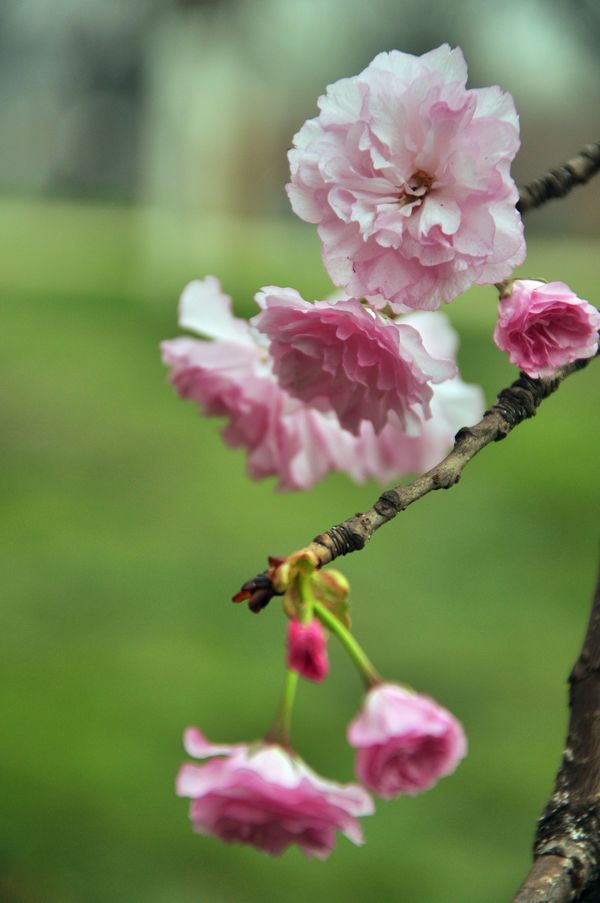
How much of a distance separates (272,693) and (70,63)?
1114cm

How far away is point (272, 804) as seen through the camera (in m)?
0.61

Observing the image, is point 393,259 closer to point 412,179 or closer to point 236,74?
point 412,179

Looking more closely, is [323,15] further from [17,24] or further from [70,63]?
[70,63]

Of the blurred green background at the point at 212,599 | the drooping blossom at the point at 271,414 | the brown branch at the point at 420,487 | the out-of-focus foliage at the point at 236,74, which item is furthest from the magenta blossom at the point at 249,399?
the out-of-focus foliage at the point at 236,74

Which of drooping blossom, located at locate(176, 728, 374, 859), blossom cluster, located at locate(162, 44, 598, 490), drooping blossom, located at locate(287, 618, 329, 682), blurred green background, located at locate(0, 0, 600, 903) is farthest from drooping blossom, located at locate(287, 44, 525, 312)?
blurred green background, located at locate(0, 0, 600, 903)

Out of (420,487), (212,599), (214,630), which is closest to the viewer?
(420,487)

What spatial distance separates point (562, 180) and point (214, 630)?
247 centimetres

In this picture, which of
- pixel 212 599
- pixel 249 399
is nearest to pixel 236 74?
pixel 212 599

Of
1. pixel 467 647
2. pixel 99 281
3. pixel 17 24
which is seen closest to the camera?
pixel 467 647

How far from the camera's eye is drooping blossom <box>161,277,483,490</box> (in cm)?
66

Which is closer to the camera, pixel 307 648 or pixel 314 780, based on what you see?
pixel 307 648

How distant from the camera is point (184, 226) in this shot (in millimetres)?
8156

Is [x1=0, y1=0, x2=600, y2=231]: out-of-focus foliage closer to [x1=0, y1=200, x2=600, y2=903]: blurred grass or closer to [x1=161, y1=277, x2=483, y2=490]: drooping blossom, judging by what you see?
[x1=0, y1=200, x2=600, y2=903]: blurred grass

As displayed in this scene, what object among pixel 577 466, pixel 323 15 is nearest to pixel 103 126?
pixel 323 15
